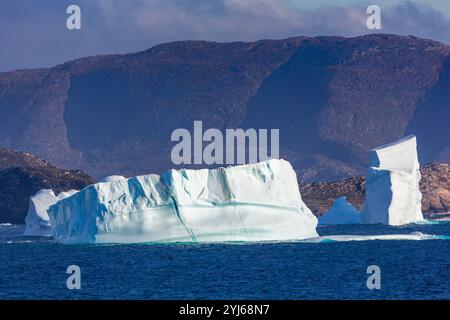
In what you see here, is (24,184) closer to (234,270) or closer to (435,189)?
(435,189)

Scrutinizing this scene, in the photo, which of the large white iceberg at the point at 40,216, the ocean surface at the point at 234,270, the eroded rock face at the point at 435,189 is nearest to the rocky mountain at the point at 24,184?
the eroded rock face at the point at 435,189

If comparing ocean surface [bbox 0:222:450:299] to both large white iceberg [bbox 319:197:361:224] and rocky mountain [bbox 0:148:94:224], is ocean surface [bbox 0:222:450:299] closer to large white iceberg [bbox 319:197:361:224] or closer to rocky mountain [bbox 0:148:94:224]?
large white iceberg [bbox 319:197:361:224]

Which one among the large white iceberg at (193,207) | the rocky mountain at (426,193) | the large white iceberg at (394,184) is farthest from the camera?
the rocky mountain at (426,193)

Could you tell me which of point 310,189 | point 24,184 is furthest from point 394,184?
point 310,189

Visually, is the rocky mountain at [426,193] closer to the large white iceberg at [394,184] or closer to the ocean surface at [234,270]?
the large white iceberg at [394,184]

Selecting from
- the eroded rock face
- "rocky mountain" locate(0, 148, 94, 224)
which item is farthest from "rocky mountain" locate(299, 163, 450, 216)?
"rocky mountain" locate(0, 148, 94, 224)
